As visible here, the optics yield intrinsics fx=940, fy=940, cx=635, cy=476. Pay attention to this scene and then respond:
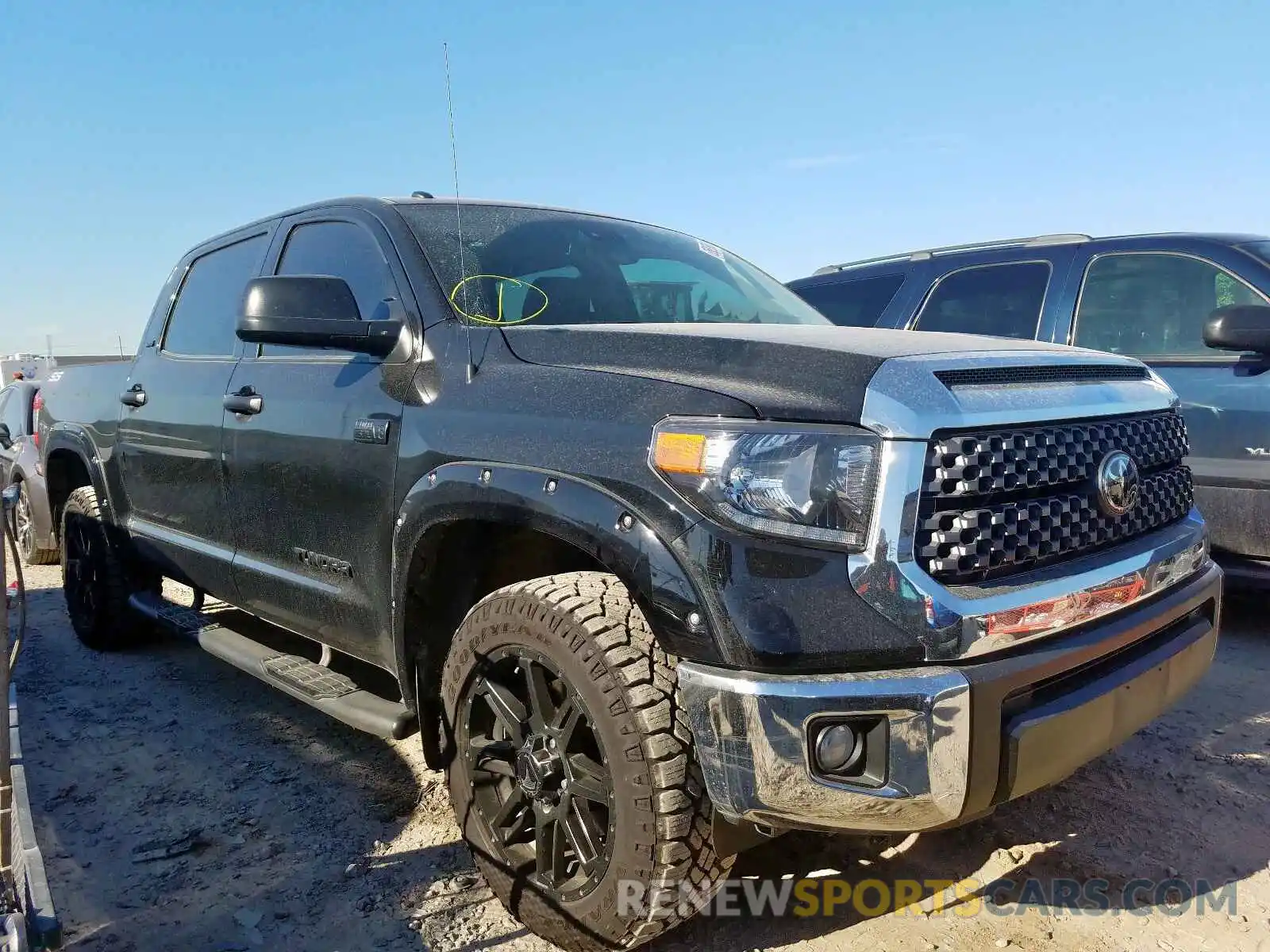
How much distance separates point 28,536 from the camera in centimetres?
664

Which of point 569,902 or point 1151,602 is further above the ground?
point 1151,602

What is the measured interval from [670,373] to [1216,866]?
2.04 m

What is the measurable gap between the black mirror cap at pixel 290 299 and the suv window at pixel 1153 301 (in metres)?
3.68

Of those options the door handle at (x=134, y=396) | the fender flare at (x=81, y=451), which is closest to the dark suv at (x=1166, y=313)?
the door handle at (x=134, y=396)

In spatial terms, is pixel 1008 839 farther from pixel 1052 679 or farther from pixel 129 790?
pixel 129 790

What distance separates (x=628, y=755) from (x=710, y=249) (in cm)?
237

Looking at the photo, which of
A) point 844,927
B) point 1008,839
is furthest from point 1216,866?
point 844,927

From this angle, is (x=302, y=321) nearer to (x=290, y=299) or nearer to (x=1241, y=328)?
(x=290, y=299)

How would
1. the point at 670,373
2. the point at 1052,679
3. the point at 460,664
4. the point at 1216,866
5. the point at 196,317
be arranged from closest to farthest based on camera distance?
the point at 1052,679 → the point at 670,373 → the point at 460,664 → the point at 1216,866 → the point at 196,317

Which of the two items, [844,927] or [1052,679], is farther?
[844,927]

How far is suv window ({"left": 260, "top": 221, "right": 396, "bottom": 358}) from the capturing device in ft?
9.58

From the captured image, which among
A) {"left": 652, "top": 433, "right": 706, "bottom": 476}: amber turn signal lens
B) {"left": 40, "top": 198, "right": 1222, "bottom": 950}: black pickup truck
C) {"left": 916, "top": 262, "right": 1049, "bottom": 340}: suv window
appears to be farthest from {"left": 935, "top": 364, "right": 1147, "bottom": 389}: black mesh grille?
{"left": 916, "top": 262, "right": 1049, "bottom": 340}: suv window

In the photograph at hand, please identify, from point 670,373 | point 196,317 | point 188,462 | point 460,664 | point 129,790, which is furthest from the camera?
point 196,317

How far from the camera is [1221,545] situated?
432cm
